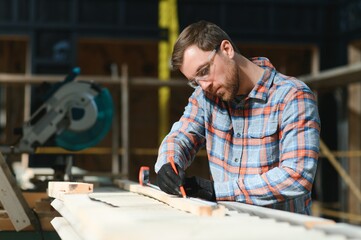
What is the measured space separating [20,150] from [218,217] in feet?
8.50

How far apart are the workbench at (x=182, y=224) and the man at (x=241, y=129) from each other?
263 mm

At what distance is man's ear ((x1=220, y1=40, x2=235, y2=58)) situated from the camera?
2.92 meters

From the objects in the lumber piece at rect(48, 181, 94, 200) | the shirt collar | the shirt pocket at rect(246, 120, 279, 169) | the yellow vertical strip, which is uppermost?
the yellow vertical strip

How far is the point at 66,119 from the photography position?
4.41m

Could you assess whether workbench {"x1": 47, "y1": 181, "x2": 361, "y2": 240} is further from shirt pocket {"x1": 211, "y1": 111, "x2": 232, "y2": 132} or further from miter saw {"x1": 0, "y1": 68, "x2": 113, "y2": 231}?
miter saw {"x1": 0, "y1": 68, "x2": 113, "y2": 231}

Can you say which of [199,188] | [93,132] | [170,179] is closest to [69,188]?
[170,179]

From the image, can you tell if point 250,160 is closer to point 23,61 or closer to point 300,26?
point 300,26

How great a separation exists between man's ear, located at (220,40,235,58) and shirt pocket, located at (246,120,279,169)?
0.32 meters

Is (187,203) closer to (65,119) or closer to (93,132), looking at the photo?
(65,119)

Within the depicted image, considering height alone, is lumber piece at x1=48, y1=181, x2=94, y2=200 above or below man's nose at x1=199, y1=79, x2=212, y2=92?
below

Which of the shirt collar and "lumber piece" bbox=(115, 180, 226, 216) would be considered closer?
"lumber piece" bbox=(115, 180, 226, 216)

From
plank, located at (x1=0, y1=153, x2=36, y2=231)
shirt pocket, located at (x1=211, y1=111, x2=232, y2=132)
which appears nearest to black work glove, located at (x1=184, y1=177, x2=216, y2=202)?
shirt pocket, located at (x1=211, y1=111, x2=232, y2=132)

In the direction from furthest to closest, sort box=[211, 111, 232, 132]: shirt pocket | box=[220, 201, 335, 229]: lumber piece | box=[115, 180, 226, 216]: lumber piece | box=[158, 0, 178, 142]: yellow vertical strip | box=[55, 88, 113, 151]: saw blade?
box=[158, 0, 178, 142]: yellow vertical strip, box=[55, 88, 113, 151]: saw blade, box=[211, 111, 232, 132]: shirt pocket, box=[115, 180, 226, 216]: lumber piece, box=[220, 201, 335, 229]: lumber piece

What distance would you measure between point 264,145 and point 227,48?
455 mm
